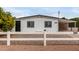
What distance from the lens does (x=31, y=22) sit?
2106 centimetres

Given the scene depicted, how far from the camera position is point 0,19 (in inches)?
568

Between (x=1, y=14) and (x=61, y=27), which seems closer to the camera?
(x=1, y=14)

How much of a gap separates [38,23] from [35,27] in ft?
1.89

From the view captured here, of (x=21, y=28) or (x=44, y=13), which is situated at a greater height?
(x=44, y=13)

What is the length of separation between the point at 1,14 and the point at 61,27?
8875mm

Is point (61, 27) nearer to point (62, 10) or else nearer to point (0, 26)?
point (62, 10)
